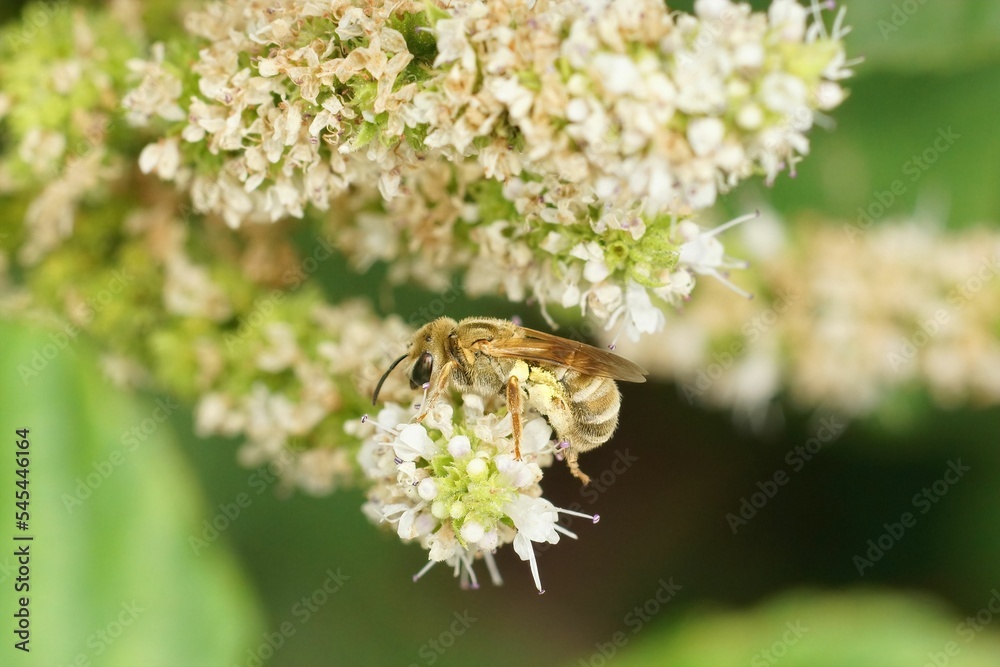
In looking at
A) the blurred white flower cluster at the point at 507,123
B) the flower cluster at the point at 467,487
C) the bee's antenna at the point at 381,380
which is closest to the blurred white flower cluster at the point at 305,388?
the bee's antenna at the point at 381,380

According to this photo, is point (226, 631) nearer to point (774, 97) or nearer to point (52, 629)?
point (52, 629)

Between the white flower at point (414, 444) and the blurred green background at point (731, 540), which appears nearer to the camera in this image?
the white flower at point (414, 444)

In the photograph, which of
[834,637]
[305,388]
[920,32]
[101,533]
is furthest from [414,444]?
[920,32]

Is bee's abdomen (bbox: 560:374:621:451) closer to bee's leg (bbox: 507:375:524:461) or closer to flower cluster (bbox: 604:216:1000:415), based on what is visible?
bee's leg (bbox: 507:375:524:461)

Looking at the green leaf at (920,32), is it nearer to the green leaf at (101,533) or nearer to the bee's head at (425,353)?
the bee's head at (425,353)

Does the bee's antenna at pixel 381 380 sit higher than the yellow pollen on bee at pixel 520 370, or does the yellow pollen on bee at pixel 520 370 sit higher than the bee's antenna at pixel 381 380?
the yellow pollen on bee at pixel 520 370

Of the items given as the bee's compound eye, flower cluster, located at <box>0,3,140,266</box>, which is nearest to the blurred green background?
flower cluster, located at <box>0,3,140,266</box>

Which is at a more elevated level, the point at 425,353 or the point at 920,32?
the point at 920,32

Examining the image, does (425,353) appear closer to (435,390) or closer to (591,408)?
(435,390)
